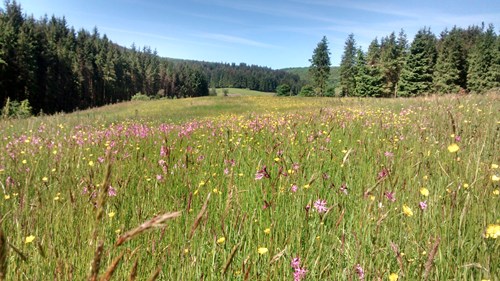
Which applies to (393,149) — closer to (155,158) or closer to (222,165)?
(222,165)

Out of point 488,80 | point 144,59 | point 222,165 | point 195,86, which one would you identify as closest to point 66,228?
point 222,165

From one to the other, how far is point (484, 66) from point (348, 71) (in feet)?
Result: 77.4

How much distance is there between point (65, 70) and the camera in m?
55.7

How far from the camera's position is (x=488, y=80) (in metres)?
49.8

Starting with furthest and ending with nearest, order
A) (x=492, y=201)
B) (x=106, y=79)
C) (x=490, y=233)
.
→ (x=106, y=79) < (x=492, y=201) < (x=490, y=233)

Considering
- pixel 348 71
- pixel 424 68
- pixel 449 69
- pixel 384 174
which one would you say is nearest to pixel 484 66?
pixel 449 69

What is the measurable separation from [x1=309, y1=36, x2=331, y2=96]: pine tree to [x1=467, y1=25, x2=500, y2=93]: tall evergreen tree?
2471 centimetres

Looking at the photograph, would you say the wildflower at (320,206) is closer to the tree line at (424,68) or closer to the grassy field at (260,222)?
the grassy field at (260,222)

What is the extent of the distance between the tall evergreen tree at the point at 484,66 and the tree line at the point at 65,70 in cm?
5471

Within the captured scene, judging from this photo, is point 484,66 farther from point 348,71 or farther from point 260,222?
point 260,222

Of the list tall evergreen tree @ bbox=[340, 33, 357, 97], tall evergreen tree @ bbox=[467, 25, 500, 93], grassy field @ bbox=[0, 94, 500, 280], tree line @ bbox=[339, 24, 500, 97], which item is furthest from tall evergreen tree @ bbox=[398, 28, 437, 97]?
grassy field @ bbox=[0, 94, 500, 280]

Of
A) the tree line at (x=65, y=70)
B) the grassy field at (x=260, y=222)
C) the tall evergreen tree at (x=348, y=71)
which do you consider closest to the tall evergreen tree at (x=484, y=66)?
the tall evergreen tree at (x=348, y=71)

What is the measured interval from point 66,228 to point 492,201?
2603 mm

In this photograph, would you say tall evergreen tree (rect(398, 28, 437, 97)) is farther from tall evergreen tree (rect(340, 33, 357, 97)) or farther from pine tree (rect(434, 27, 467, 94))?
tall evergreen tree (rect(340, 33, 357, 97))
